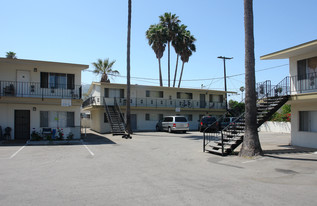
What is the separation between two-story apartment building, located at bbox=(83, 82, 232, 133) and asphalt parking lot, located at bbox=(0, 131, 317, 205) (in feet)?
62.6

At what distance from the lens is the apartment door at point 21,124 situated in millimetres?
20328

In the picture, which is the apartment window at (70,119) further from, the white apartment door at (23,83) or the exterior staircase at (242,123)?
the exterior staircase at (242,123)

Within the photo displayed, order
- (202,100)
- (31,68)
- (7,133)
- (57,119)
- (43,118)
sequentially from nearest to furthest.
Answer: (7,133) → (31,68) → (43,118) → (57,119) → (202,100)

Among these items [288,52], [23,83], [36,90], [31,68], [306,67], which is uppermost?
[31,68]

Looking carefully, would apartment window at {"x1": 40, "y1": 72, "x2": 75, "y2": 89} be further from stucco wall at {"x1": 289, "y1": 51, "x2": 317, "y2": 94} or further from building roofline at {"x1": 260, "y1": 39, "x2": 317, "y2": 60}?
stucco wall at {"x1": 289, "y1": 51, "x2": 317, "y2": 94}

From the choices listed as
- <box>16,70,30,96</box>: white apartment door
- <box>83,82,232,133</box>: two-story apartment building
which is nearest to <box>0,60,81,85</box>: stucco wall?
<box>16,70,30,96</box>: white apartment door

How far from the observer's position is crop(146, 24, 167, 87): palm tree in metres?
39.5

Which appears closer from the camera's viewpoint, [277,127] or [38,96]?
[38,96]

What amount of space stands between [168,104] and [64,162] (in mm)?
24594

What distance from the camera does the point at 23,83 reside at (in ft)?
66.9

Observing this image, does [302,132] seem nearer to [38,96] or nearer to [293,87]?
[293,87]

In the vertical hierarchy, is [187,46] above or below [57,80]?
above

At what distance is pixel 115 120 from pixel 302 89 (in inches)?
697

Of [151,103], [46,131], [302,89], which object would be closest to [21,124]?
[46,131]
